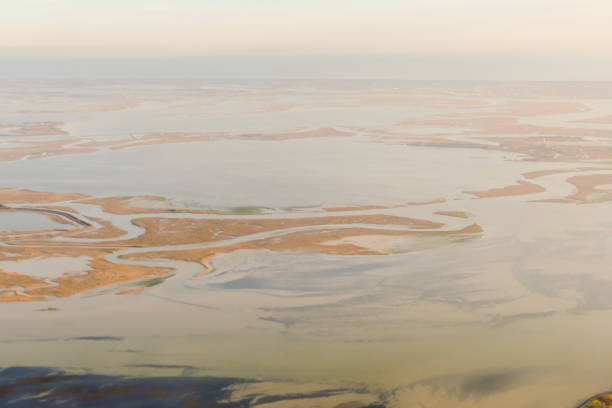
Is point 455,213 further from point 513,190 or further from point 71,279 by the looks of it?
point 71,279

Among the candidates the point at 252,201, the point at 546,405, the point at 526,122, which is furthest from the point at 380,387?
the point at 526,122

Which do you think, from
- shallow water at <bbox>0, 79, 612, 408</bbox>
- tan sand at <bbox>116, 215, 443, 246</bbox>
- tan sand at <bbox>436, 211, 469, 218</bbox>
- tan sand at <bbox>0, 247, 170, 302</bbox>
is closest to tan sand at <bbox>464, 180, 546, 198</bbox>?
shallow water at <bbox>0, 79, 612, 408</bbox>

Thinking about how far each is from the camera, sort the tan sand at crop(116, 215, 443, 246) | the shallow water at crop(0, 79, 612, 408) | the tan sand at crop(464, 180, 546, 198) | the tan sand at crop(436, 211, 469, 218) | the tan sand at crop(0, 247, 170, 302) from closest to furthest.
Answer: the shallow water at crop(0, 79, 612, 408) → the tan sand at crop(0, 247, 170, 302) → the tan sand at crop(116, 215, 443, 246) → the tan sand at crop(436, 211, 469, 218) → the tan sand at crop(464, 180, 546, 198)

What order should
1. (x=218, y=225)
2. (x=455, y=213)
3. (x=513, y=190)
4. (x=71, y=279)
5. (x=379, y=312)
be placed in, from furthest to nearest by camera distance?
(x=513, y=190) → (x=455, y=213) → (x=218, y=225) → (x=71, y=279) → (x=379, y=312)

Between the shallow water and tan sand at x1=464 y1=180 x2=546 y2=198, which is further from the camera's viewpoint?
tan sand at x1=464 y1=180 x2=546 y2=198

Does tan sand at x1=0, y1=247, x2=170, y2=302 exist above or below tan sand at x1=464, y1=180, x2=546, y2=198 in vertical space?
below

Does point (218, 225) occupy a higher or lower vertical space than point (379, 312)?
higher

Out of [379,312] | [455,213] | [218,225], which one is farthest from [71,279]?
[455,213]

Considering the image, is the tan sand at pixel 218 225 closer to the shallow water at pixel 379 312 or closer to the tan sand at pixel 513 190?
the shallow water at pixel 379 312

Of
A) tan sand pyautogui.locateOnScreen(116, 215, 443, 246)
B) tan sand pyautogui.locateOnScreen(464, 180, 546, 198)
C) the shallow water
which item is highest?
tan sand pyautogui.locateOnScreen(464, 180, 546, 198)

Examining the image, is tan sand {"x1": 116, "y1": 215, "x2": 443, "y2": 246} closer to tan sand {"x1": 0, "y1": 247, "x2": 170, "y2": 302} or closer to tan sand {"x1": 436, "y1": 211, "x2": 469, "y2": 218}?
tan sand {"x1": 436, "y1": 211, "x2": 469, "y2": 218}

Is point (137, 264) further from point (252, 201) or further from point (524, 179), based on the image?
point (524, 179)
